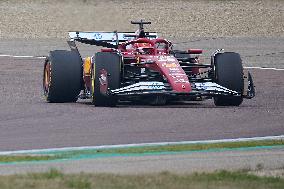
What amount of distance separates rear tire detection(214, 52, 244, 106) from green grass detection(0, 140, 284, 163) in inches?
208

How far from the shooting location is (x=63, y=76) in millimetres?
21141

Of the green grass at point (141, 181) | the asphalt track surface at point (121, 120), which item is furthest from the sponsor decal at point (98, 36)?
the green grass at point (141, 181)

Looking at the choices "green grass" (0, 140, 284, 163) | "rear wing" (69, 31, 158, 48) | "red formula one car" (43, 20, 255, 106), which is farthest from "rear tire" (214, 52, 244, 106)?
"green grass" (0, 140, 284, 163)

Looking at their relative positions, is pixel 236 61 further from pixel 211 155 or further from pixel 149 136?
pixel 211 155

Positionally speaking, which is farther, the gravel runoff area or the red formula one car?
the gravel runoff area

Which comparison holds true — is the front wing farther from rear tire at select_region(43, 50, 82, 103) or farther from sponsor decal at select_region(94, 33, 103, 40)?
sponsor decal at select_region(94, 33, 103, 40)

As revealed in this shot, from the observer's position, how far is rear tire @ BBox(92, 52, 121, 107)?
19.9 metres

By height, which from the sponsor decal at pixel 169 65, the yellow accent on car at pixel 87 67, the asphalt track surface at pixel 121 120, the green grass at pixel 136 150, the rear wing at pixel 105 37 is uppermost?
the rear wing at pixel 105 37

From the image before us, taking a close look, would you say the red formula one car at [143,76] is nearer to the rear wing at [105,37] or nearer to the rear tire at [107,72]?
the rear tire at [107,72]

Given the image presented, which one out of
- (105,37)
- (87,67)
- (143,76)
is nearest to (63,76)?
(87,67)

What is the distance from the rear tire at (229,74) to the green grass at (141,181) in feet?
27.9

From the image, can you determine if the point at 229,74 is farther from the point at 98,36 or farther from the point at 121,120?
the point at 98,36

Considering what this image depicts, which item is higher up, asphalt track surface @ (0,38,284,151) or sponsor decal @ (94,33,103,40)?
sponsor decal @ (94,33,103,40)

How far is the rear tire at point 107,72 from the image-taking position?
19.9 metres
